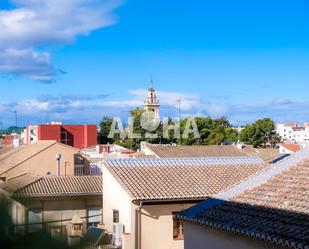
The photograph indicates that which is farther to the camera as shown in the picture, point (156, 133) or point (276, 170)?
point (156, 133)

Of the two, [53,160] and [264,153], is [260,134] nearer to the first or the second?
[264,153]

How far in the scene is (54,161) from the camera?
24.6 m

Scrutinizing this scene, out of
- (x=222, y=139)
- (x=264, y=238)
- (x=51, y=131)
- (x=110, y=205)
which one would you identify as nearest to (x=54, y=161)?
(x=110, y=205)

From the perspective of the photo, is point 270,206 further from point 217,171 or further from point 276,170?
point 217,171

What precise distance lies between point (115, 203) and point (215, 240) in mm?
5938

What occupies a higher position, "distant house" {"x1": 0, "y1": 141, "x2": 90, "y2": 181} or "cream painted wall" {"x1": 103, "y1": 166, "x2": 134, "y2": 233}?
"distant house" {"x1": 0, "y1": 141, "x2": 90, "y2": 181}

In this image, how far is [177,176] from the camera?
15.7 meters

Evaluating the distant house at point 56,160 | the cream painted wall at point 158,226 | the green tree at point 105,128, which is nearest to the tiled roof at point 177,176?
the cream painted wall at point 158,226

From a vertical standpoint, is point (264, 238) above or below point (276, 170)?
below

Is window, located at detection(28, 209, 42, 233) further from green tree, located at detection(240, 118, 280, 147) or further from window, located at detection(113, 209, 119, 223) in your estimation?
green tree, located at detection(240, 118, 280, 147)

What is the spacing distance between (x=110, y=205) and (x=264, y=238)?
843 cm

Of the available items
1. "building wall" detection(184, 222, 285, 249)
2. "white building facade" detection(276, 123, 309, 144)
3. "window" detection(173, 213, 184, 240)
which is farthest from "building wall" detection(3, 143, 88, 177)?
"white building facade" detection(276, 123, 309, 144)

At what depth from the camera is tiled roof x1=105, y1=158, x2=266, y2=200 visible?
14.4 meters

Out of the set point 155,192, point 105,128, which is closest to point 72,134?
point 105,128
